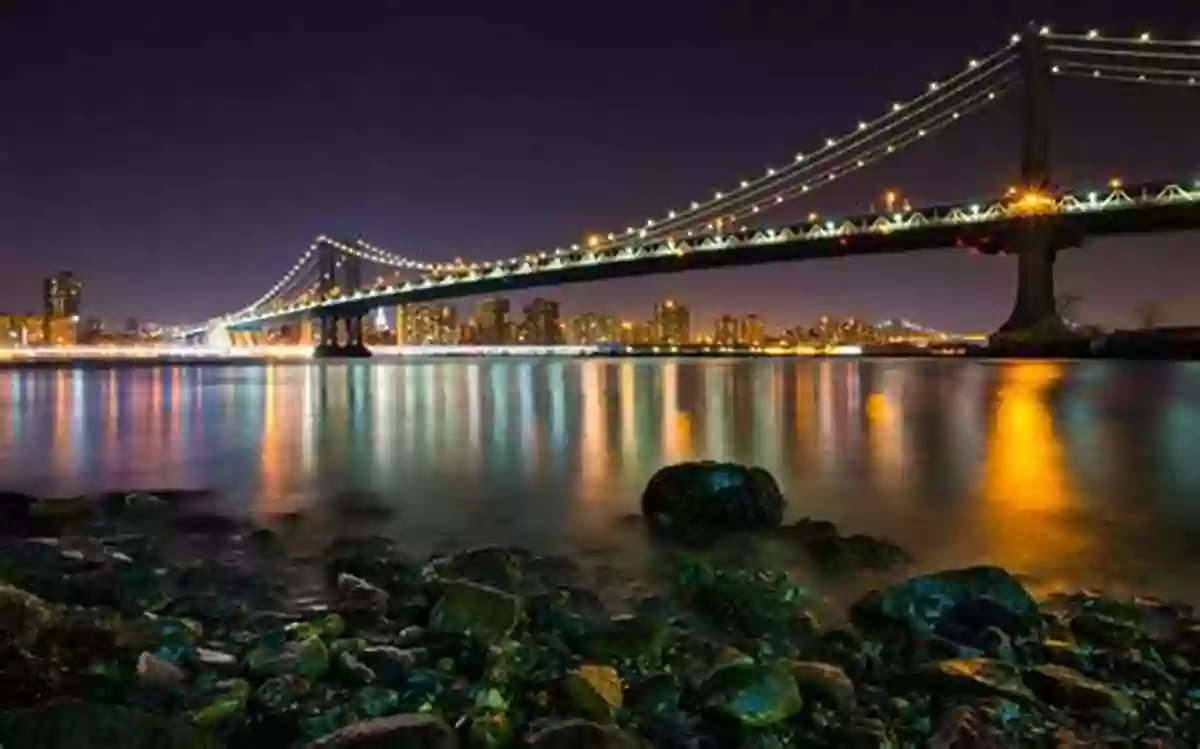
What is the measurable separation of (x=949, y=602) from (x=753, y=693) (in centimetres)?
170

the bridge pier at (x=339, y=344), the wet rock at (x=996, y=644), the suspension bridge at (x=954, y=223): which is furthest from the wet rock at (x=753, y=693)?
the bridge pier at (x=339, y=344)

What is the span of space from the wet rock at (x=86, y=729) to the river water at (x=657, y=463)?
12.9ft

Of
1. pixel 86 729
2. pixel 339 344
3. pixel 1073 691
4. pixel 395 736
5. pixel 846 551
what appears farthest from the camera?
pixel 339 344

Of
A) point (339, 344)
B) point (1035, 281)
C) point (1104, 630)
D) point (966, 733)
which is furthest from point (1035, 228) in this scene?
point (339, 344)

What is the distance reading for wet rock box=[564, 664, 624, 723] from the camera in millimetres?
3877

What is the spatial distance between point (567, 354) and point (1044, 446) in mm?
100931

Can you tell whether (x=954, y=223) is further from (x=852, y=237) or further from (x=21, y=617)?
(x=21, y=617)

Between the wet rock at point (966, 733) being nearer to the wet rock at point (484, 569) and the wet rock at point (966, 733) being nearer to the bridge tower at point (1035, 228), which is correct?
the wet rock at point (484, 569)

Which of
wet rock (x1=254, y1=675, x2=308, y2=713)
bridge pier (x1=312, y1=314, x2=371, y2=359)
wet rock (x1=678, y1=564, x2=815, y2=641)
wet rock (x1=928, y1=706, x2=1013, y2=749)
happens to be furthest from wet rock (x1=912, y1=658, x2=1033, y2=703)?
bridge pier (x1=312, y1=314, x2=371, y2=359)

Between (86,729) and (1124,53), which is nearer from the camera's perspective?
(86,729)

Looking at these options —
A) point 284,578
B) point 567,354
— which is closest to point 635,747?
point 284,578

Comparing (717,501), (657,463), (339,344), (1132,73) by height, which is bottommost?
(657,463)

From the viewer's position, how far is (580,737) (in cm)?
349

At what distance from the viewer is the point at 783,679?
4000mm
